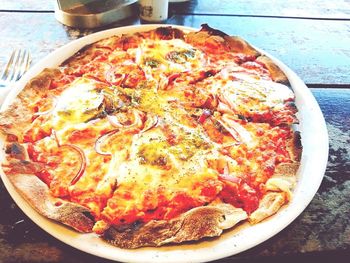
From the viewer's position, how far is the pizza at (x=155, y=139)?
4.94ft

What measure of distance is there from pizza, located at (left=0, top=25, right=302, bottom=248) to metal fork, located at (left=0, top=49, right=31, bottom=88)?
0.76 ft

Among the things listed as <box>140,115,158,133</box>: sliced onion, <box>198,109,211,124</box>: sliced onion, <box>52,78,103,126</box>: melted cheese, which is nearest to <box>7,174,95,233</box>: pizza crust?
<box>52,78,103,126</box>: melted cheese

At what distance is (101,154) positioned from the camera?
1.74 meters

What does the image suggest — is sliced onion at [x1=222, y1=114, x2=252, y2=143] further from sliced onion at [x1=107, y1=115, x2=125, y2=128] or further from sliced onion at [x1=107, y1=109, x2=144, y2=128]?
sliced onion at [x1=107, y1=115, x2=125, y2=128]

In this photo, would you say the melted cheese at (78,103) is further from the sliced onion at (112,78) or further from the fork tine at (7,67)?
the fork tine at (7,67)

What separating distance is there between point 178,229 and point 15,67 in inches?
59.6

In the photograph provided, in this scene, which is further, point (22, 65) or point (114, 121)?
point (22, 65)

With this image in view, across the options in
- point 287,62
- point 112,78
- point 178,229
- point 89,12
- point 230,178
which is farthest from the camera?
point 89,12

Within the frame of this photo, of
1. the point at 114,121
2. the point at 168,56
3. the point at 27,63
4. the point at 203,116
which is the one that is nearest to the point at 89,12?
the point at 27,63

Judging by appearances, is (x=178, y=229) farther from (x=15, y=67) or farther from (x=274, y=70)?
(x=15, y=67)

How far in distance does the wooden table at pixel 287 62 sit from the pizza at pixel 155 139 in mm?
149

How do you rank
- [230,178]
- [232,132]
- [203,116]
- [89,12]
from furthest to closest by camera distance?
[89,12] < [203,116] < [232,132] < [230,178]

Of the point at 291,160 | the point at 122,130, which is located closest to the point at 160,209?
the point at 122,130

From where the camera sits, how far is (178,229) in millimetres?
1420
